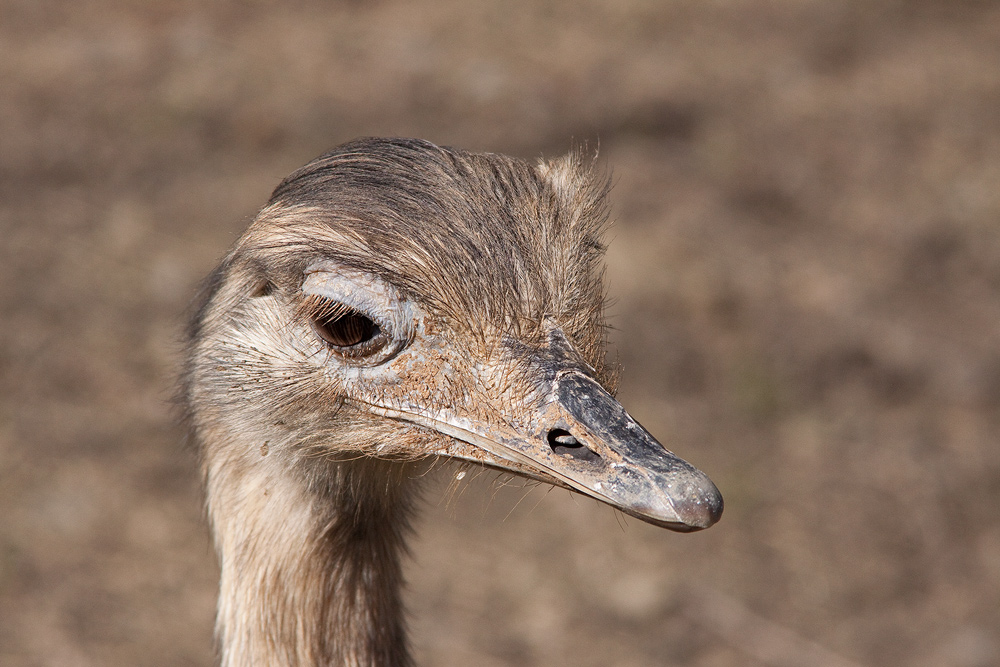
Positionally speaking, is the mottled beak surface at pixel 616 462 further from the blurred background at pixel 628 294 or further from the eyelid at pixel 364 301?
the blurred background at pixel 628 294

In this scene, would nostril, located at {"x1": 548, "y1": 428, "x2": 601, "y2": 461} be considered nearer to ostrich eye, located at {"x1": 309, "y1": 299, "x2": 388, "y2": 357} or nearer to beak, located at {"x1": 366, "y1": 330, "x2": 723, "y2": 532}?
beak, located at {"x1": 366, "y1": 330, "x2": 723, "y2": 532}

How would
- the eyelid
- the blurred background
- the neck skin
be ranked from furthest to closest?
the blurred background, the neck skin, the eyelid

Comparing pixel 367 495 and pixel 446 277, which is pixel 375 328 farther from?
pixel 367 495

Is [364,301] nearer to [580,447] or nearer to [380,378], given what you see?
[380,378]

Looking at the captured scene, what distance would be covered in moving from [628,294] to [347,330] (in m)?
3.34

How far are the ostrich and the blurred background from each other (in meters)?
0.44

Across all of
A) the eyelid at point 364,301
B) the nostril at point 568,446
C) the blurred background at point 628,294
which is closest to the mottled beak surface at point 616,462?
the nostril at point 568,446

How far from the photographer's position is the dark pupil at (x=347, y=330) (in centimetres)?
198

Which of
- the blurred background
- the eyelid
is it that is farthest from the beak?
the blurred background

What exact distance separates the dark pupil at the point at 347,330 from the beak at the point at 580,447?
6.1 inches

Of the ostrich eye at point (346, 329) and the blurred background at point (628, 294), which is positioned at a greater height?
the blurred background at point (628, 294)

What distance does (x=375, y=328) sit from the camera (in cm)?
198

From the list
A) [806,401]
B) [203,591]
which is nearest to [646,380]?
[806,401]

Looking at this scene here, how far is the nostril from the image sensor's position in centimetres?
181
